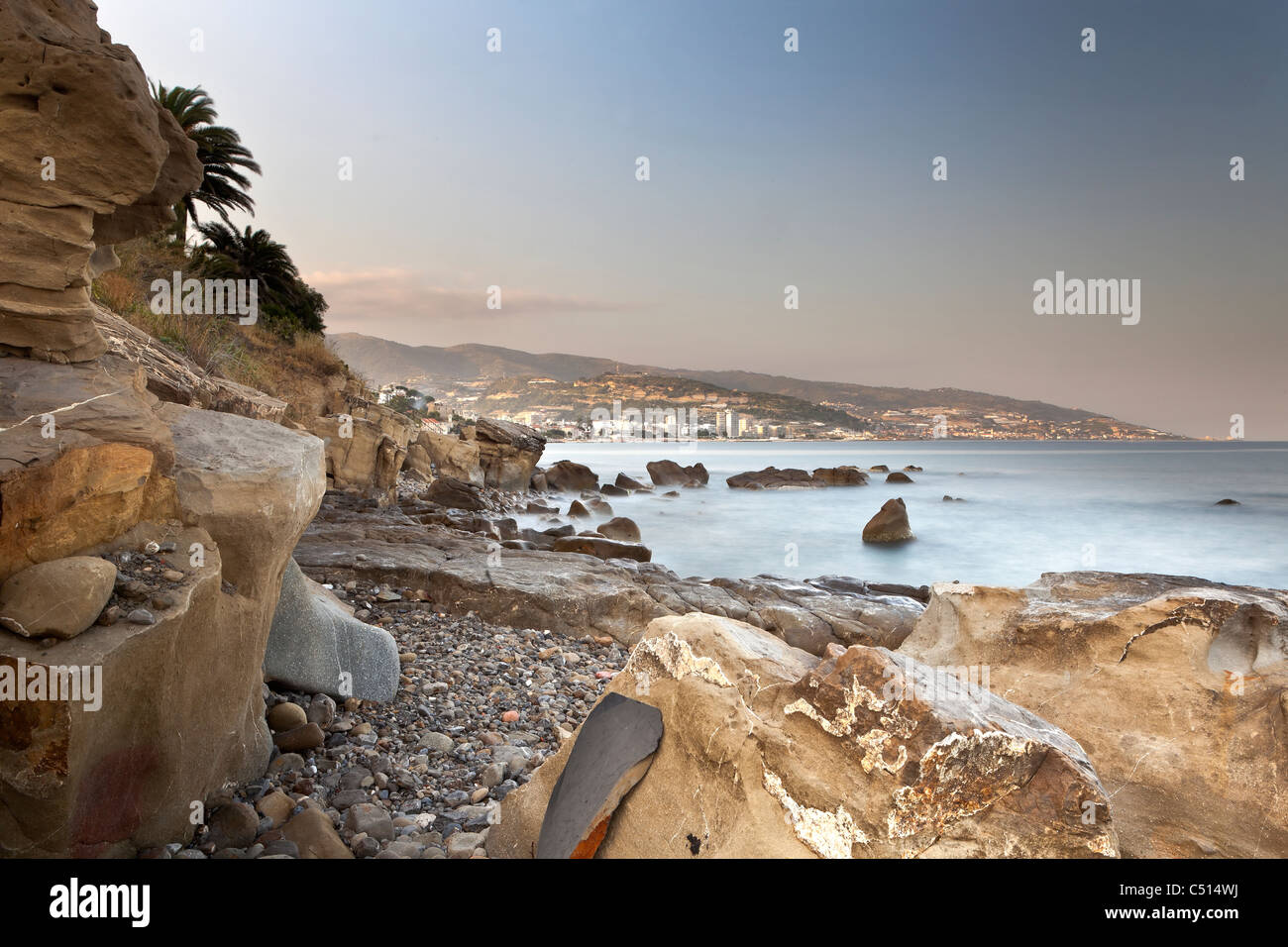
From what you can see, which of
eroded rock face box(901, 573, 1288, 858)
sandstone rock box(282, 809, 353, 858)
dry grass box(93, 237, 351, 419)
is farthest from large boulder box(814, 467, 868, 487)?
sandstone rock box(282, 809, 353, 858)

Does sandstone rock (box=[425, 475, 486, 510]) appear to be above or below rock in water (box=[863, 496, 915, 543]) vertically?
above

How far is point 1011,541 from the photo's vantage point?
2317cm

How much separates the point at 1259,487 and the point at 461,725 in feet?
188

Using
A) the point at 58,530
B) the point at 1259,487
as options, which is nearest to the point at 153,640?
the point at 58,530

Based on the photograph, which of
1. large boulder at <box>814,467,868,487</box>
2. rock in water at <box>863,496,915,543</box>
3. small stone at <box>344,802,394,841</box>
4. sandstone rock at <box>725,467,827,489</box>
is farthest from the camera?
large boulder at <box>814,467,868,487</box>

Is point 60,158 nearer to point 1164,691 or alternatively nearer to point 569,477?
point 1164,691

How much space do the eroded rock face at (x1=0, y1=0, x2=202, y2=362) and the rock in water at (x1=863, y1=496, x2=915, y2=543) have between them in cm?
2040

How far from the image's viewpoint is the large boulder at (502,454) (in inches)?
1044

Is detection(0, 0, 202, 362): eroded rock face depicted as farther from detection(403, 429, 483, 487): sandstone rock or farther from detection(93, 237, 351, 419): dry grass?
detection(403, 429, 483, 487): sandstone rock

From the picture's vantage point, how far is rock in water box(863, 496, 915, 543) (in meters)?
20.8

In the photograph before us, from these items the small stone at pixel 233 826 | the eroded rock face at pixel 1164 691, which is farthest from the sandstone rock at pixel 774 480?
the small stone at pixel 233 826

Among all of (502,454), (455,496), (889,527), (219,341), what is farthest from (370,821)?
(502,454)

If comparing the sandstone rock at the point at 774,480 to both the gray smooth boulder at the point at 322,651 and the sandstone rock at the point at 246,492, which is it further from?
the sandstone rock at the point at 246,492

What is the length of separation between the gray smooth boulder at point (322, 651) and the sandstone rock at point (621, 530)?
41.2 feet
